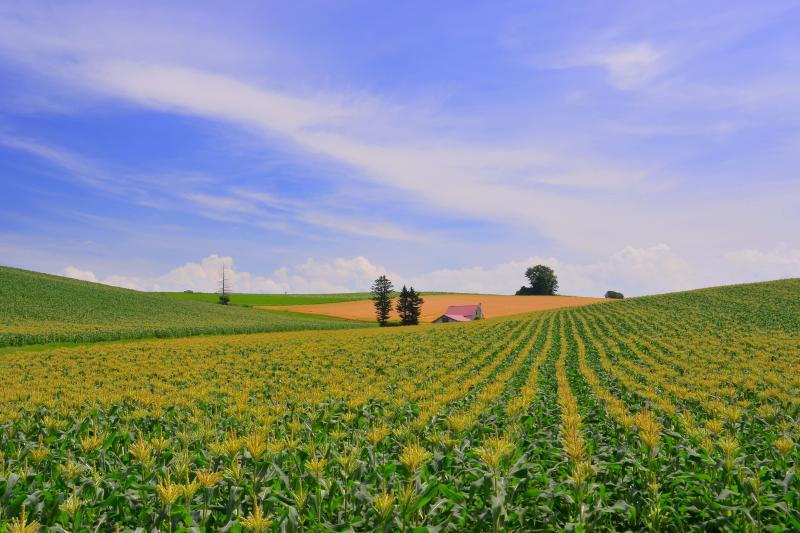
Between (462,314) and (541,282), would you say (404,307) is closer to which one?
(462,314)

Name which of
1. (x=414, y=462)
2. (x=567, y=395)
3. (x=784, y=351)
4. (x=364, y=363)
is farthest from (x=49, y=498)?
(x=784, y=351)

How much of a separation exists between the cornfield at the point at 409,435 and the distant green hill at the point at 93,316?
9794 mm

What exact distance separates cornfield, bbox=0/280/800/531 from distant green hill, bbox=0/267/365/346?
979 centimetres

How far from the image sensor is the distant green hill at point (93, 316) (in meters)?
43.6

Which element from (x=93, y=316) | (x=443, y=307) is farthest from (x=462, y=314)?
(x=93, y=316)

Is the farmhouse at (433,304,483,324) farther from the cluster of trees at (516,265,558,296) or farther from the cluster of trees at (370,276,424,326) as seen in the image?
the cluster of trees at (516,265,558,296)

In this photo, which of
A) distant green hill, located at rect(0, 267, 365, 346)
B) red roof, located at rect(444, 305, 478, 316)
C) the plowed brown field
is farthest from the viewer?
the plowed brown field

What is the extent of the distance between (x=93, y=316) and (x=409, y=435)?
206ft

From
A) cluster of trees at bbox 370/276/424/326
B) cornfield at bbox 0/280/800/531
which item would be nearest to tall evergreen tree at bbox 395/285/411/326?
cluster of trees at bbox 370/276/424/326

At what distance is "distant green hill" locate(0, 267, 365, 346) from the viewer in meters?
43.6

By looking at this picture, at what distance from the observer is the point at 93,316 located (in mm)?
58875

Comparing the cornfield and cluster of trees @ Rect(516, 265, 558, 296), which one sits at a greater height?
cluster of trees @ Rect(516, 265, 558, 296)

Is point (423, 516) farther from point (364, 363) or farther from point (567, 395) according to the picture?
point (364, 363)

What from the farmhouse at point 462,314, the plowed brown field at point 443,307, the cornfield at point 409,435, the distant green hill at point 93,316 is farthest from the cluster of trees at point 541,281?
the cornfield at point 409,435
